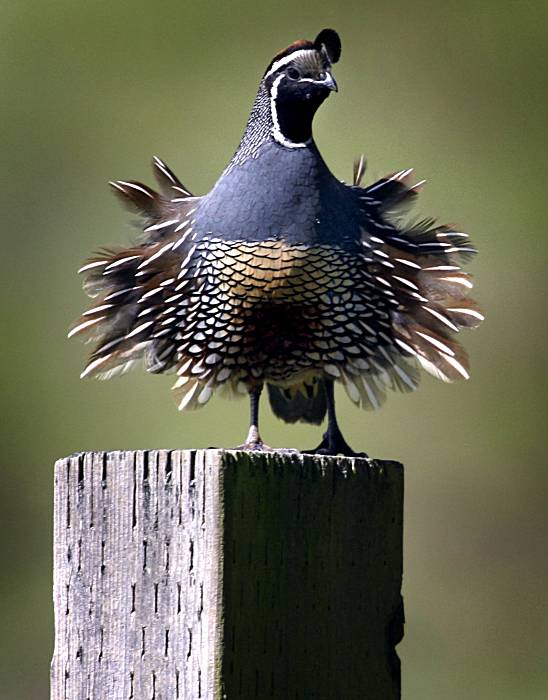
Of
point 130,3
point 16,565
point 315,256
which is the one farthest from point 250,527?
point 130,3

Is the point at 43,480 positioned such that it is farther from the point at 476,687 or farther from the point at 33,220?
the point at 476,687

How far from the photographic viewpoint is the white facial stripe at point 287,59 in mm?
3934

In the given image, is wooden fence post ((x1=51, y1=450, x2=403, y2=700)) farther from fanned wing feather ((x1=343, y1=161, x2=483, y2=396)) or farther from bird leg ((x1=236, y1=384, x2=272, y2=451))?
bird leg ((x1=236, y1=384, x2=272, y2=451))

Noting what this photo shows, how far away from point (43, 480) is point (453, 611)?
86.7 inches

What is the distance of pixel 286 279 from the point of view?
12.2 ft

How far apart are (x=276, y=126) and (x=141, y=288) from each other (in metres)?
0.53

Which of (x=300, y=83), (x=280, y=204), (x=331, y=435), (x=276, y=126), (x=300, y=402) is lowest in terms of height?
(x=331, y=435)

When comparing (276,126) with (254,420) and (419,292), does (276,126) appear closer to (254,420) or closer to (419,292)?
(419,292)

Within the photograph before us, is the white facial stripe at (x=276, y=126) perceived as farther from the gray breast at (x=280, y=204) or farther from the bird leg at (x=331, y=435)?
the bird leg at (x=331, y=435)

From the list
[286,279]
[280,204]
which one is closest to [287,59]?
[280,204]

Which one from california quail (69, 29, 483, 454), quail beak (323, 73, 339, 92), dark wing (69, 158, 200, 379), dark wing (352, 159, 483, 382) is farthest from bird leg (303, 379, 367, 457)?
quail beak (323, 73, 339, 92)

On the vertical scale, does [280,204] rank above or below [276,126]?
below

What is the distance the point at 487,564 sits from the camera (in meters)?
7.57

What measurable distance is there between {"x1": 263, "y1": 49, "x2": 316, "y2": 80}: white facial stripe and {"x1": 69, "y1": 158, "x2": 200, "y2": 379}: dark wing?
1.27 ft
